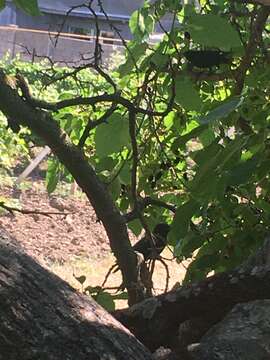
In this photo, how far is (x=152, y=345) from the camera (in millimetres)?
1455

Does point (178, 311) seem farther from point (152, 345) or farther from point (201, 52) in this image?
point (201, 52)

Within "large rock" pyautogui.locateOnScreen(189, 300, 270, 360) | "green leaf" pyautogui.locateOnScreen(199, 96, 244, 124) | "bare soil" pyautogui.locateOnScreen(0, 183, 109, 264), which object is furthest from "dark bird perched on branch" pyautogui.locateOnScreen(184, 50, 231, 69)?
"bare soil" pyautogui.locateOnScreen(0, 183, 109, 264)

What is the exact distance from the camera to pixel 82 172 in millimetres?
2020

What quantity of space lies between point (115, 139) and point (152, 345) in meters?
0.74

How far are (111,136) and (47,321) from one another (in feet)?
3.39

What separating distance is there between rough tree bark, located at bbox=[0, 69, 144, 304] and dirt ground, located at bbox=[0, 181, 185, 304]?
3.67m

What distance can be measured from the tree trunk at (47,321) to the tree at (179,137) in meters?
0.31

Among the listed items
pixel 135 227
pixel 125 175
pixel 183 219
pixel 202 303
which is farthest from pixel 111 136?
pixel 202 303

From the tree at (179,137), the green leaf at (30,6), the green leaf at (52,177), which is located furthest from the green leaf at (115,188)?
the green leaf at (30,6)

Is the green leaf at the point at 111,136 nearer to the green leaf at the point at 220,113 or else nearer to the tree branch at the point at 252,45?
the tree branch at the point at 252,45

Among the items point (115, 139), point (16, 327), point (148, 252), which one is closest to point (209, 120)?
point (16, 327)

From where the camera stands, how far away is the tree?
152 centimetres

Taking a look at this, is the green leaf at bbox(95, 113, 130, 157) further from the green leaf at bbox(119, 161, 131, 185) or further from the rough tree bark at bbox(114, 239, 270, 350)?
the rough tree bark at bbox(114, 239, 270, 350)

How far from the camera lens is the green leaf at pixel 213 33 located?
151cm
